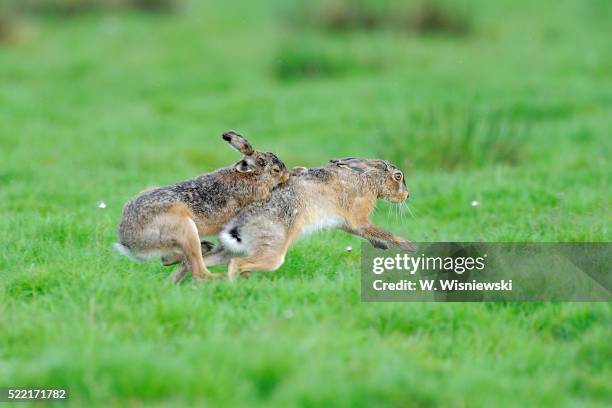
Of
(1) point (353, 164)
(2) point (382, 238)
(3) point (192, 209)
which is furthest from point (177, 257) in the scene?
(1) point (353, 164)

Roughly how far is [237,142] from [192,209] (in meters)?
0.73

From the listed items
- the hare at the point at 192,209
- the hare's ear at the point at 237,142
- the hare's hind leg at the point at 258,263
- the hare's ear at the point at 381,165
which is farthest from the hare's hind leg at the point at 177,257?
the hare's ear at the point at 381,165

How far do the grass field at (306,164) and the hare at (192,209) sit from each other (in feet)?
0.96

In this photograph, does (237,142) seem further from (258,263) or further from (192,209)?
(258,263)

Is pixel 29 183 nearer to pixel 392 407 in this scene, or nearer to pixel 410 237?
pixel 410 237

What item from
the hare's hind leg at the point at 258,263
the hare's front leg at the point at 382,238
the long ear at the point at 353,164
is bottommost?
the hare's hind leg at the point at 258,263

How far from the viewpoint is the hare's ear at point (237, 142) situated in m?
7.02

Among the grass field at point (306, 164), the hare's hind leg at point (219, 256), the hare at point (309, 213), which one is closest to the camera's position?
the grass field at point (306, 164)

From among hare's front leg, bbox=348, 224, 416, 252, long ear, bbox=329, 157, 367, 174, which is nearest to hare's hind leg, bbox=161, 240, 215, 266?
hare's front leg, bbox=348, 224, 416, 252

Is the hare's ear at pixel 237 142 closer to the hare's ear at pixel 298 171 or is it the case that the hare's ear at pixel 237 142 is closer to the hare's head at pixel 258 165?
the hare's head at pixel 258 165

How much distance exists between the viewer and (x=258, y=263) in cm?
639

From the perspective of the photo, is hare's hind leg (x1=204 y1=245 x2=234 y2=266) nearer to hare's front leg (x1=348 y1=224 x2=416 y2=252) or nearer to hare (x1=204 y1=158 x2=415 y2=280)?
hare (x1=204 y1=158 x2=415 y2=280)

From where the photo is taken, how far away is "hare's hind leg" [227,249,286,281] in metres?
6.38

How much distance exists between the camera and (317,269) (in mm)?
6859
